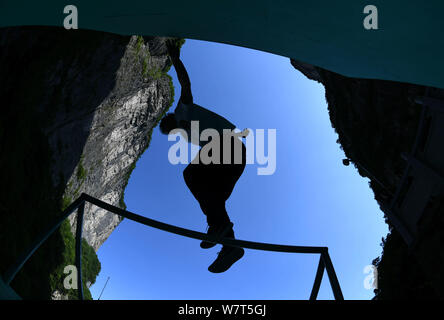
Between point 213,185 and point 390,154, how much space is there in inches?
441

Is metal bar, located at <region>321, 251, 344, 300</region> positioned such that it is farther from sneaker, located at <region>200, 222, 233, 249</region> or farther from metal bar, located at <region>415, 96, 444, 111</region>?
metal bar, located at <region>415, 96, 444, 111</region>

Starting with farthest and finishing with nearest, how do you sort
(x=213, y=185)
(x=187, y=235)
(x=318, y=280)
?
(x=213, y=185)
(x=187, y=235)
(x=318, y=280)

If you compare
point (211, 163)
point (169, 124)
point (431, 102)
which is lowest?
point (211, 163)

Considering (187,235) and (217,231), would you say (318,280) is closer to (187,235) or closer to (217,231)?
(187,235)

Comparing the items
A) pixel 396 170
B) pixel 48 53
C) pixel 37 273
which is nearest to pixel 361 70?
pixel 48 53

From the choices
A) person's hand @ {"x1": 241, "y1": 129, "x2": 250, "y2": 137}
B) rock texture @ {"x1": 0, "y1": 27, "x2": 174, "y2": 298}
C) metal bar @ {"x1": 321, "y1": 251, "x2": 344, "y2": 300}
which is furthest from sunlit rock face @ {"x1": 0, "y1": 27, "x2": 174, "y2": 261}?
metal bar @ {"x1": 321, "y1": 251, "x2": 344, "y2": 300}

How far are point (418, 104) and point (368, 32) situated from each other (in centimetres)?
957

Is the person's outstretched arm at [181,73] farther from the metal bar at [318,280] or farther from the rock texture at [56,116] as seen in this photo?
the rock texture at [56,116]

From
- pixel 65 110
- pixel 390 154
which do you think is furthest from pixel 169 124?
pixel 390 154

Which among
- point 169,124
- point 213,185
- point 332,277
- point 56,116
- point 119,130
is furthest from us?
point 119,130

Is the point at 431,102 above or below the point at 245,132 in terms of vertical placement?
above

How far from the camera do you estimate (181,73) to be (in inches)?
155

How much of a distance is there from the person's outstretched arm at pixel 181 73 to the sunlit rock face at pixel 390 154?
25.2 ft
